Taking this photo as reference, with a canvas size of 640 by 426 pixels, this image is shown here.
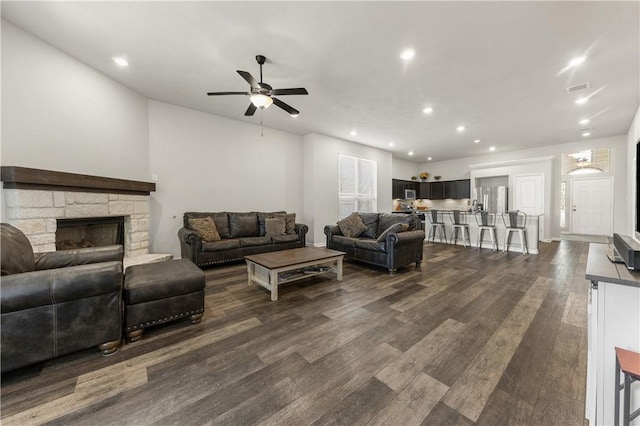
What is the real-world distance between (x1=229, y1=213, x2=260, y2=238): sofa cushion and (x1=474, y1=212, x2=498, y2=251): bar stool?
18.0 ft

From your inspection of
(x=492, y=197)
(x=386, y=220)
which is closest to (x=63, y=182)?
(x=386, y=220)

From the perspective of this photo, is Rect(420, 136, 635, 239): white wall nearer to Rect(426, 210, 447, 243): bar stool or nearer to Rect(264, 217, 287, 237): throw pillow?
Rect(426, 210, 447, 243): bar stool

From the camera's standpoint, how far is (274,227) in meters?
5.14

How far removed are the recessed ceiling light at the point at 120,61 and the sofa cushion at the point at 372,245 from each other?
4263mm

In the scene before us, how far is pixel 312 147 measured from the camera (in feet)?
20.5

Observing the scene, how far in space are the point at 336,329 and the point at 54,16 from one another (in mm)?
4137

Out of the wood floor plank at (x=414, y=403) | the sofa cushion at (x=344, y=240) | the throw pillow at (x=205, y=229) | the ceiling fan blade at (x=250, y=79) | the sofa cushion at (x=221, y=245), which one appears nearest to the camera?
the wood floor plank at (x=414, y=403)

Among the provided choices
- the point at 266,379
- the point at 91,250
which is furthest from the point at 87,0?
the point at 266,379

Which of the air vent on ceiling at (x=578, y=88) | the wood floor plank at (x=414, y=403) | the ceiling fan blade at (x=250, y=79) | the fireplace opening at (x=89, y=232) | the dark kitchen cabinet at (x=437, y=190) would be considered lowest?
the wood floor plank at (x=414, y=403)

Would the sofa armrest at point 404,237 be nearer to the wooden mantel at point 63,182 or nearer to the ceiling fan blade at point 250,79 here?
the ceiling fan blade at point 250,79

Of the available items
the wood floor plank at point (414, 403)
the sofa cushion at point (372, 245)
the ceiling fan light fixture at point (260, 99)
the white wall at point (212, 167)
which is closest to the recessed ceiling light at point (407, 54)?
the ceiling fan light fixture at point (260, 99)

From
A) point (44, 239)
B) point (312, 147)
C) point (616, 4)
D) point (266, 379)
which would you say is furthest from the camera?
point (312, 147)

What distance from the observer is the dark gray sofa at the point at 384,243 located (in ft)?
12.8

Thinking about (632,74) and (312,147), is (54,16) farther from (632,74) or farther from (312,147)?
(632,74)
